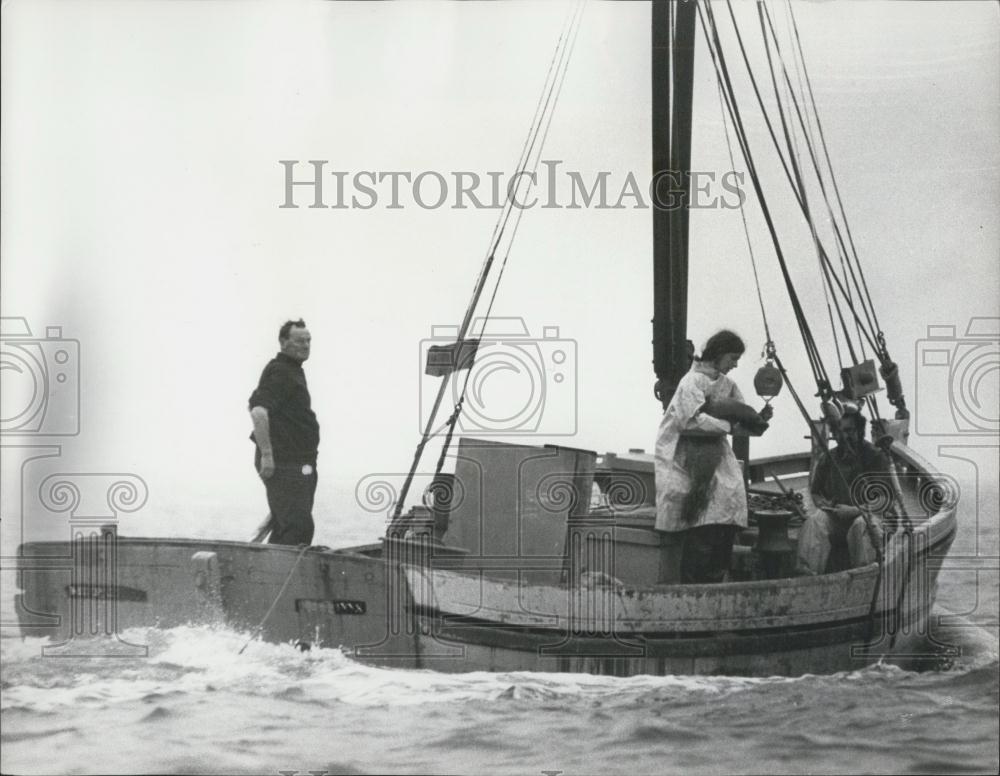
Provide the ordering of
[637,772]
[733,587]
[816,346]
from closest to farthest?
1. [637,772]
2. [733,587]
3. [816,346]

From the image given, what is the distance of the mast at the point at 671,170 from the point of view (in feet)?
20.5

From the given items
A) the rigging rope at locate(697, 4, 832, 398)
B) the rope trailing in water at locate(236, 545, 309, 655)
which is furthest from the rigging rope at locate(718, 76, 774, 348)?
the rope trailing in water at locate(236, 545, 309, 655)

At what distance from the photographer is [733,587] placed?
17.8ft

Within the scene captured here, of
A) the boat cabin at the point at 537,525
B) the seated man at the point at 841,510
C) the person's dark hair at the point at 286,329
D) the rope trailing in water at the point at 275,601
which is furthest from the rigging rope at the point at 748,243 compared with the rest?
the rope trailing in water at the point at 275,601

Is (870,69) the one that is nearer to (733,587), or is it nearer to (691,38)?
(691,38)

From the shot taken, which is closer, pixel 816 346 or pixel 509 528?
pixel 509 528

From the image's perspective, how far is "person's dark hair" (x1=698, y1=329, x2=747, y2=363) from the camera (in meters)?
5.59

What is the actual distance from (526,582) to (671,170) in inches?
93.6

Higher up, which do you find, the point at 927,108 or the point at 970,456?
the point at 927,108

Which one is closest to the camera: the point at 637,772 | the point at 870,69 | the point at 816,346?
the point at 637,772

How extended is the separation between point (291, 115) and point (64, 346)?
1.59 metres

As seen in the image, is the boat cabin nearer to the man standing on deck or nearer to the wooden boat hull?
the wooden boat hull

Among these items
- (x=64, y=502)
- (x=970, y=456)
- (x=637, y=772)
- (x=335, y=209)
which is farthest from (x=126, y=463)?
(x=970, y=456)

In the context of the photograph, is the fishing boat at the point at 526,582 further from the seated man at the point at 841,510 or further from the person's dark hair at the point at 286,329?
the person's dark hair at the point at 286,329
